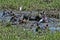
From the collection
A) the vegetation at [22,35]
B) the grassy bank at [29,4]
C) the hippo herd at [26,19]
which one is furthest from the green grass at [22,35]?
the grassy bank at [29,4]

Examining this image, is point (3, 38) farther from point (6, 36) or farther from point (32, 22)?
point (32, 22)

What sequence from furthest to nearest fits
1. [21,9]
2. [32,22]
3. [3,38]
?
[21,9] → [32,22] → [3,38]

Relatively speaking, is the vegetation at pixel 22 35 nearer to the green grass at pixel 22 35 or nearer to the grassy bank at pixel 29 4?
the green grass at pixel 22 35

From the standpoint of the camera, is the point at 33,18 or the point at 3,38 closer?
the point at 3,38

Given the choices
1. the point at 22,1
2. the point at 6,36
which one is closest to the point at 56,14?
the point at 22,1

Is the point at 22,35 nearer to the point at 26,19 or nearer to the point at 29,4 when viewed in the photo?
the point at 26,19

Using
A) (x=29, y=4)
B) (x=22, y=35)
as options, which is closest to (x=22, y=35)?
(x=22, y=35)
